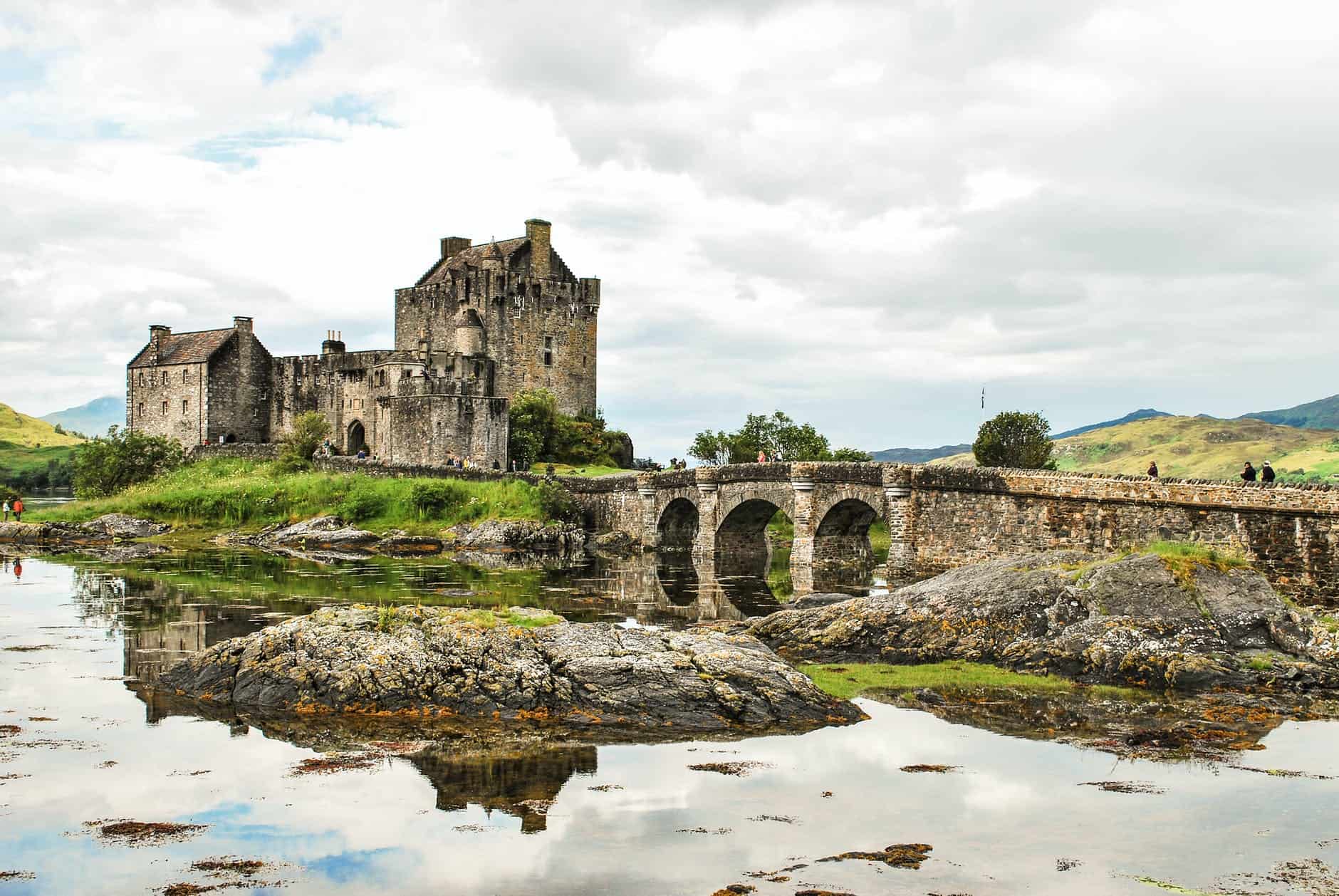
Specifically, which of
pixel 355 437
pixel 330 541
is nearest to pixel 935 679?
pixel 330 541

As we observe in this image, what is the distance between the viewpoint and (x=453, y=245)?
76.2 m

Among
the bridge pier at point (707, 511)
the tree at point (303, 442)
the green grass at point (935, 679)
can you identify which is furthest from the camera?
the tree at point (303, 442)

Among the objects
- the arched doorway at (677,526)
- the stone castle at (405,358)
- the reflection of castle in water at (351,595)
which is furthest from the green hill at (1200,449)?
the reflection of castle in water at (351,595)

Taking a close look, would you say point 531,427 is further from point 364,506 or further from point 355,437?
point 364,506

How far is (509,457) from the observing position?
6481cm

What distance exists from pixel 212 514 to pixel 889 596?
4139 cm

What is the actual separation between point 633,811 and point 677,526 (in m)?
39.4

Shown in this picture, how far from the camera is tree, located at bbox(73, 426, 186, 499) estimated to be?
2552 inches

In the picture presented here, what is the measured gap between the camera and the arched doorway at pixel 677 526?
5022 centimetres

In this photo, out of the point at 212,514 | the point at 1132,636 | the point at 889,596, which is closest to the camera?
the point at 1132,636

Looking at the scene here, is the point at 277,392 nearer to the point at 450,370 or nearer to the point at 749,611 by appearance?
the point at 450,370

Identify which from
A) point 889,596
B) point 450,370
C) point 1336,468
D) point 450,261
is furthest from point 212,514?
point 1336,468

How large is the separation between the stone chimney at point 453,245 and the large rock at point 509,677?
60.3 metres

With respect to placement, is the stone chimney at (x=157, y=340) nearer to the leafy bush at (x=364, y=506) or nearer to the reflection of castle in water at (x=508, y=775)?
the leafy bush at (x=364, y=506)
